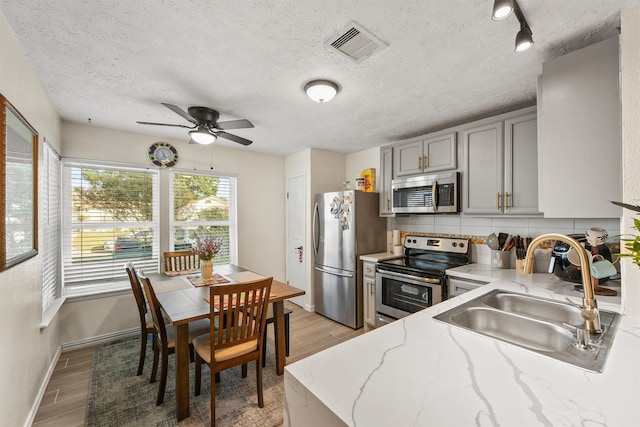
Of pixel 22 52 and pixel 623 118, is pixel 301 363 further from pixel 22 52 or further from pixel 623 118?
pixel 22 52

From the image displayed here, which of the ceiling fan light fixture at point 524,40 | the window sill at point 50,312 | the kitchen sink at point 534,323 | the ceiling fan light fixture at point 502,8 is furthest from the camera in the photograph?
the window sill at point 50,312

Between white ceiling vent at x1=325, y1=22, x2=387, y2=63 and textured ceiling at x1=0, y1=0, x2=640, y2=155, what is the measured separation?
5 centimetres

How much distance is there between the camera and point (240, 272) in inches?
117

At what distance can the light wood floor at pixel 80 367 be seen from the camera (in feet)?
6.35

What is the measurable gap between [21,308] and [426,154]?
3514mm

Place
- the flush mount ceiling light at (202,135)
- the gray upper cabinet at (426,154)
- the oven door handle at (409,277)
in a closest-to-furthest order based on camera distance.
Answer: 1. the flush mount ceiling light at (202,135)
2. the oven door handle at (409,277)
3. the gray upper cabinet at (426,154)

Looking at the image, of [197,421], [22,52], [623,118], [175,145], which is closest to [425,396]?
[623,118]

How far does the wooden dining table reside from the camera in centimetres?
185

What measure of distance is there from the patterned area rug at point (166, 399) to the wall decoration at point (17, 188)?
1195 mm

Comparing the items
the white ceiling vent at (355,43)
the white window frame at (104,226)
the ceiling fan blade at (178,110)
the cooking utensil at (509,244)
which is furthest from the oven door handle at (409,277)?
the white window frame at (104,226)

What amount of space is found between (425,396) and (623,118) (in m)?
1.55

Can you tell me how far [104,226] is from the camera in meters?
3.11

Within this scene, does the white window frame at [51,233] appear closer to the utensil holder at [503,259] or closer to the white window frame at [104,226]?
the white window frame at [104,226]

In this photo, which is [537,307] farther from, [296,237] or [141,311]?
[296,237]
